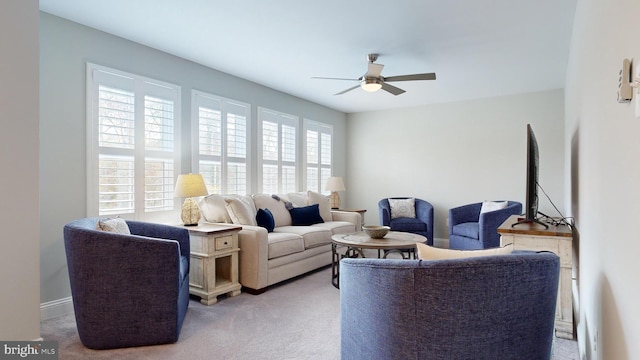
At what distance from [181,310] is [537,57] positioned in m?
4.34

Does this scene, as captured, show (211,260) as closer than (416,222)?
Yes

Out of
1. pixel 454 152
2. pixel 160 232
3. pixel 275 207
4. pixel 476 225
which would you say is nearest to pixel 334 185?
pixel 275 207

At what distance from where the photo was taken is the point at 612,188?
1.30m

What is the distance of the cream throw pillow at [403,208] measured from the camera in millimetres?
6027

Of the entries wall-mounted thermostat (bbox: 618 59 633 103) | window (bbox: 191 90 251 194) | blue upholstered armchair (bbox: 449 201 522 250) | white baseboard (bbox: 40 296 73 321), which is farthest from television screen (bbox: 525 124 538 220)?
white baseboard (bbox: 40 296 73 321)

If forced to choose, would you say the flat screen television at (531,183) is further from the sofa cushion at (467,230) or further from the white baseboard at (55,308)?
the white baseboard at (55,308)

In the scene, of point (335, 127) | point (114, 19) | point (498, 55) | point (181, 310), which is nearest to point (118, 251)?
point (181, 310)

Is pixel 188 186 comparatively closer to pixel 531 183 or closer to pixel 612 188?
pixel 531 183

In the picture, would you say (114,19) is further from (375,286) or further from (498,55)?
(498,55)

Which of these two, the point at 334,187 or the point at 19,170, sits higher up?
the point at 19,170

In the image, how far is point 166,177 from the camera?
386cm

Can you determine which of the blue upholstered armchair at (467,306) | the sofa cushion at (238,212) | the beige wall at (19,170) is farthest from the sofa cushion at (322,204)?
the blue upholstered armchair at (467,306)

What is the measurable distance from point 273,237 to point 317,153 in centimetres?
282

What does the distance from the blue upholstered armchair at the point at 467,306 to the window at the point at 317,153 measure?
4821 millimetres
